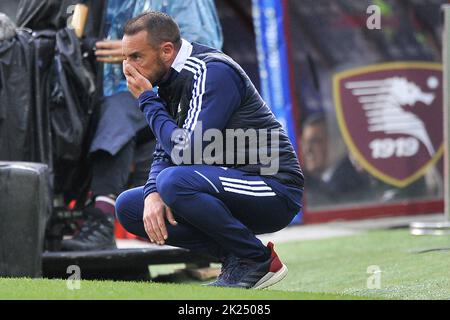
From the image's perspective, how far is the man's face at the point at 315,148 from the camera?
10938 mm

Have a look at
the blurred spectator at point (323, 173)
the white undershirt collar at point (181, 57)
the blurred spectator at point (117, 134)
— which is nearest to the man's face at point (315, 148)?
the blurred spectator at point (323, 173)

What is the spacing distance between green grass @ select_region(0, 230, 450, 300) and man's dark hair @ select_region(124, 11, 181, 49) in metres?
1.10

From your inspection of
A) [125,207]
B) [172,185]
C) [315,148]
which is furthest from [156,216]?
[315,148]

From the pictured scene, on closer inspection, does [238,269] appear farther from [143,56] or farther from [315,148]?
[315,148]

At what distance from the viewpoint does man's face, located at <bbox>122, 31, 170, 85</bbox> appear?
527 centimetres

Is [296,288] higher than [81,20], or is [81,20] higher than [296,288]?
[81,20]

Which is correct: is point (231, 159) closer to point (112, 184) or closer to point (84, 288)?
point (84, 288)

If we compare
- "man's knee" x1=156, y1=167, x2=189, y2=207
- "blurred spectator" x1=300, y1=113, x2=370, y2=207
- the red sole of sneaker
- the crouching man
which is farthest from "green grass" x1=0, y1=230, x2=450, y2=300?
"blurred spectator" x1=300, y1=113, x2=370, y2=207

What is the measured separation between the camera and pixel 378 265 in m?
7.24

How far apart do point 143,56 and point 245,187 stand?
755 millimetres

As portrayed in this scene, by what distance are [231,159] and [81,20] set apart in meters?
2.52

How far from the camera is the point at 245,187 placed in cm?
520

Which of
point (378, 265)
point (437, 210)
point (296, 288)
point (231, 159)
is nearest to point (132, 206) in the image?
point (231, 159)

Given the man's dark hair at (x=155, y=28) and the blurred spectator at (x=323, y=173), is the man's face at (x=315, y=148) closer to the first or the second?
the blurred spectator at (x=323, y=173)
